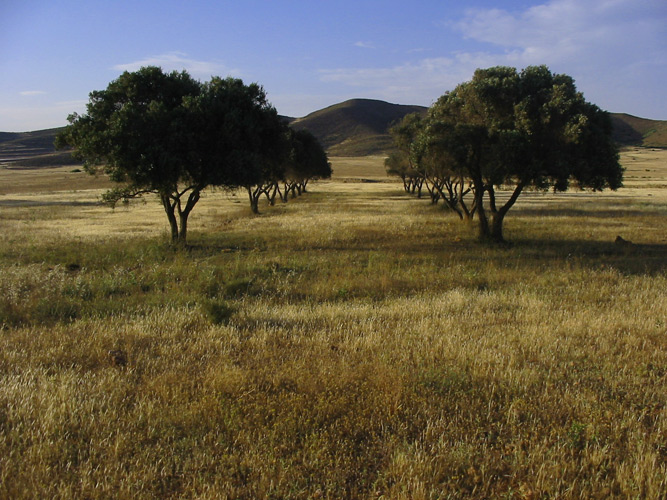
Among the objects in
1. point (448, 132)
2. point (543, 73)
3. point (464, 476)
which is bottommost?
point (464, 476)

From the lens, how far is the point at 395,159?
58312 millimetres

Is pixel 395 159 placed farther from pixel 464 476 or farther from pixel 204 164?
pixel 464 476

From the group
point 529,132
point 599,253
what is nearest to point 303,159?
point 529,132

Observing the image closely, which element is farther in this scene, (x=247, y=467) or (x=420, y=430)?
(x=420, y=430)

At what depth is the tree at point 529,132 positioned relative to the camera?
17.8 meters

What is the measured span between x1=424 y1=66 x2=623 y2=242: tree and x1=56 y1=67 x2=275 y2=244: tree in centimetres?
813

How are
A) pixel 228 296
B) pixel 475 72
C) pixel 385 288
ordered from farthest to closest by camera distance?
pixel 475 72
pixel 385 288
pixel 228 296

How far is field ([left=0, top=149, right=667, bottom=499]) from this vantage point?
382 cm

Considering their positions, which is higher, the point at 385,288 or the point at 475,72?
the point at 475,72

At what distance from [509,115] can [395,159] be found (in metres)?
40.1

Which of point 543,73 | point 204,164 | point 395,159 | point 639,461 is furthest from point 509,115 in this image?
point 395,159

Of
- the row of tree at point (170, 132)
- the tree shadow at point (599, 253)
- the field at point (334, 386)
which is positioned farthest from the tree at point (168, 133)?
the tree shadow at point (599, 253)

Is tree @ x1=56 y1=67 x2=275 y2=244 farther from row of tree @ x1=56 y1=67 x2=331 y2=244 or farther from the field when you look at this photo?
the field

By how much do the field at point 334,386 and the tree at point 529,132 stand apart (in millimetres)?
7139
